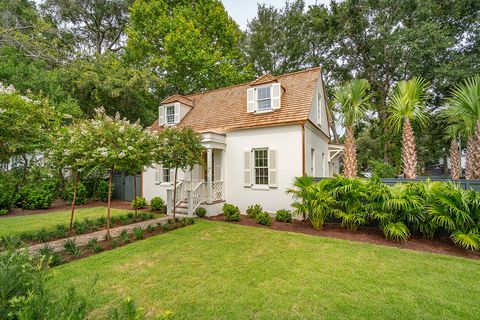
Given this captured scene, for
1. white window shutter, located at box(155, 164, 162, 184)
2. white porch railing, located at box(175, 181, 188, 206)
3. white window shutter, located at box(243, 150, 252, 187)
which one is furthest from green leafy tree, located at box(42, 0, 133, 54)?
white window shutter, located at box(243, 150, 252, 187)

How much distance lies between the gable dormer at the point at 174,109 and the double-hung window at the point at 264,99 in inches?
211

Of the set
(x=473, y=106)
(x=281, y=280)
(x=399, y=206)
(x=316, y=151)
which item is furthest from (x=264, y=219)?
(x=473, y=106)

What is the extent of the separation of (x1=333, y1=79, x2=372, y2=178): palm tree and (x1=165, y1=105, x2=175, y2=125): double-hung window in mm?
9409

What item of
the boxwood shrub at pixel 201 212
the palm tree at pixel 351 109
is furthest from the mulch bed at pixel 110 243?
the palm tree at pixel 351 109

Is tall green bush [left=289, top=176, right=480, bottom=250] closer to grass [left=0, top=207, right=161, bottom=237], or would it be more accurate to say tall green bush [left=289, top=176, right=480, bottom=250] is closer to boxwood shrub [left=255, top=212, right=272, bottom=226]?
boxwood shrub [left=255, top=212, right=272, bottom=226]

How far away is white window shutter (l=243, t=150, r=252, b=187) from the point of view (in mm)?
10250

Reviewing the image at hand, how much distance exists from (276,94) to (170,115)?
7.06 metres

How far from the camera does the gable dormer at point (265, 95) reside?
10.3 meters

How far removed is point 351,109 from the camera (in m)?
9.75

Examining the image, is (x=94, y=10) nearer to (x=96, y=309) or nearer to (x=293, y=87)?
(x=293, y=87)

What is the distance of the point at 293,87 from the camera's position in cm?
1098

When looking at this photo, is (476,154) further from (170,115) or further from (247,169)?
(170,115)

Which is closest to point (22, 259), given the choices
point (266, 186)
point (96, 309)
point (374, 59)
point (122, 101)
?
point (96, 309)

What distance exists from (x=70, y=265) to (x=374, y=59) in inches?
940
